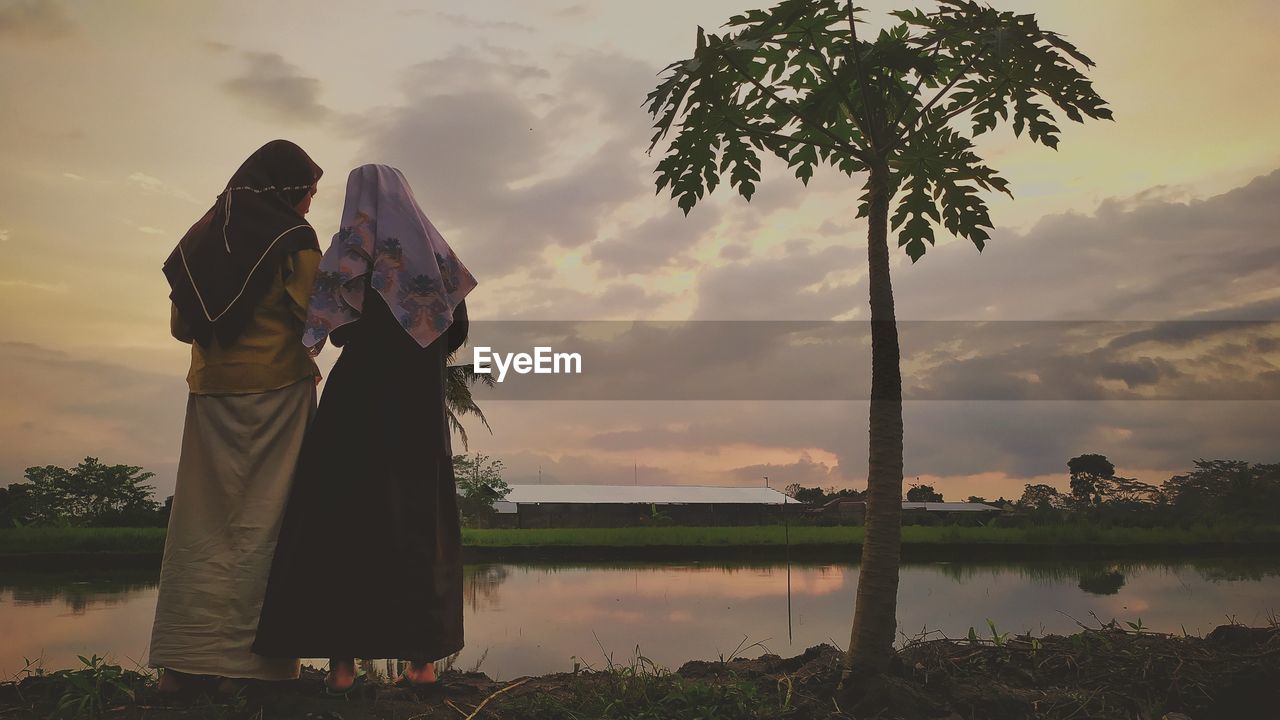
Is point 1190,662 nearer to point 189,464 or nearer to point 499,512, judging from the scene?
point 189,464

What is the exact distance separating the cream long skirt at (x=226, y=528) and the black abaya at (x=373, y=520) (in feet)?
0.35

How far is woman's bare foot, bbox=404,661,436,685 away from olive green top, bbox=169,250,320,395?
138cm

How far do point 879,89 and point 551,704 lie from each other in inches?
111

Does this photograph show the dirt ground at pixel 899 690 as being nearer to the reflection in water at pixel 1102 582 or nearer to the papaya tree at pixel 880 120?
the papaya tree at pixel 880 120

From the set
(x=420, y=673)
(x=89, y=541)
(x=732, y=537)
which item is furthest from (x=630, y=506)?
(x=420, y=673)

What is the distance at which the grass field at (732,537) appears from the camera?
9.86 meters

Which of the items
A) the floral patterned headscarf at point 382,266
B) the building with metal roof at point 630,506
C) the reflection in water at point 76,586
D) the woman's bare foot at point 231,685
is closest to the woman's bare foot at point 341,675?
the woman's bare foot at point 231,685

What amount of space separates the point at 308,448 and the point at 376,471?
1.05ft

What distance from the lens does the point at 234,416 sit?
3.53 meters

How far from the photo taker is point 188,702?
323cm

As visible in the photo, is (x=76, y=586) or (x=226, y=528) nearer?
Answer: (x=226, y=528)

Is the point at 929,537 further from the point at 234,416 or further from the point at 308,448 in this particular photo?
the point at 234,416

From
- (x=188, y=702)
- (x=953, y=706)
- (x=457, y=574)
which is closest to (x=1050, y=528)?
(x=953, y=706)

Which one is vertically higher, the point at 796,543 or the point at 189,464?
the point at 189,464
